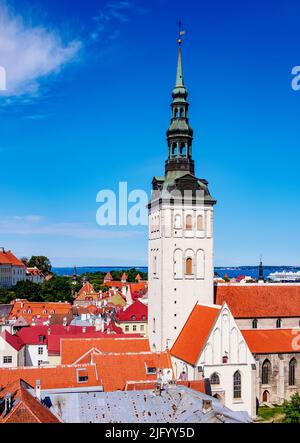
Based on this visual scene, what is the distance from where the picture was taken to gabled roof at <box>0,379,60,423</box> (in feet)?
75.5

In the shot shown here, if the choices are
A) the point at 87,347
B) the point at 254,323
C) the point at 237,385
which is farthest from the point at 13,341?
the point at 254,323

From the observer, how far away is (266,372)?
44.7 meters

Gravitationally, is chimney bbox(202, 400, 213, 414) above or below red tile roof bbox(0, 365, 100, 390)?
above

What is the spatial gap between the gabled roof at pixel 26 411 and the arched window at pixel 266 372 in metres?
24.5

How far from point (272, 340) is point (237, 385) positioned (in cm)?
711

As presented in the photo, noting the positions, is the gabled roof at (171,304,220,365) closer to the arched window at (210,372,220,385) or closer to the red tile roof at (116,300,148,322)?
the arched window at (210,372,220,385)

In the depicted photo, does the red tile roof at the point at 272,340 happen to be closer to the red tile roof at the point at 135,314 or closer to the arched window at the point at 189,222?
the arched window at the point at 189,222

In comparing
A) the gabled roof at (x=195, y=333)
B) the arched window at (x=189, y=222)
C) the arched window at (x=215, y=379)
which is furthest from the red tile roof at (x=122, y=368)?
the arched window at (x=189, y=222)

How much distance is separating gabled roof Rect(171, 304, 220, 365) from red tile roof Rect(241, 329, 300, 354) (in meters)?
5.00

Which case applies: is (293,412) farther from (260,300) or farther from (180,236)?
(180,236)

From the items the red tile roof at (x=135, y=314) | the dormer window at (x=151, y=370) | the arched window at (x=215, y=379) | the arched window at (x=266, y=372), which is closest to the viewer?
the dormer window at (x=151, y=370)

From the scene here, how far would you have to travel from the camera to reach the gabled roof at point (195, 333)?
40.4 metres

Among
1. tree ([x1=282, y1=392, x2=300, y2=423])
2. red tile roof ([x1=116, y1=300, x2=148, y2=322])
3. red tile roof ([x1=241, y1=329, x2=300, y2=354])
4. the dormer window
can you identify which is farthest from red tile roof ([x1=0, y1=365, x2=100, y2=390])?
red tile roof ([x1=116, y1=300, x2=148, y2=322])

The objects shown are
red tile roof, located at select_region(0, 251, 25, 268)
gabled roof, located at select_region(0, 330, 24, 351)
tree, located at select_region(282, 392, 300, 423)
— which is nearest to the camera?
tree, located at select_region(282, 392, 300, 423)
